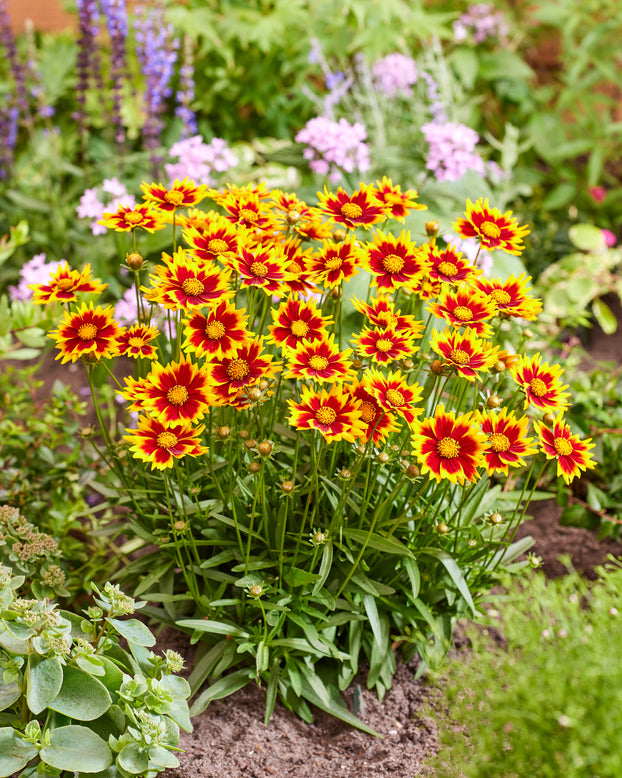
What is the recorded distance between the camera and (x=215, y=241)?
1088 mm

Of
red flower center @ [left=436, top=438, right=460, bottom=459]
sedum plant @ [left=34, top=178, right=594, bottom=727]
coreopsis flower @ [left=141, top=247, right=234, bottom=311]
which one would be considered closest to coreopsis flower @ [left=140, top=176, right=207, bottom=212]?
sedum plant @ [left=34, top=178, right=594, bottom=727]

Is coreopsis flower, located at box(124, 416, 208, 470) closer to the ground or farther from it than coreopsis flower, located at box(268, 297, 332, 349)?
closer to the ground

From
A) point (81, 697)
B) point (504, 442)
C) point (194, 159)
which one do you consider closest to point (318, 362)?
point (504, 442)

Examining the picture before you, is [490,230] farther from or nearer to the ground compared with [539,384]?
farther from the ground

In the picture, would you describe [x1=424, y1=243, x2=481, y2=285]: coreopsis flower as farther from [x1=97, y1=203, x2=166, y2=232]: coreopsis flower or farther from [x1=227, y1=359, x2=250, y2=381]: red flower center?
[x1=97, y1=203, x2=166, y2=232]: coreopsis flower

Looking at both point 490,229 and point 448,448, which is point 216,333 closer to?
point 448,448

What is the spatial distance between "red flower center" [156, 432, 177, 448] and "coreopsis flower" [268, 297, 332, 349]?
0.20 meters

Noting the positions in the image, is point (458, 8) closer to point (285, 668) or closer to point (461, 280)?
point (461, 280)

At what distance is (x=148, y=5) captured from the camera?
287 cm

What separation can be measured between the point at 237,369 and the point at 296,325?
11cm

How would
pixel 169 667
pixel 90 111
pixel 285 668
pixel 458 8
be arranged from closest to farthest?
pixel 169 667 → pixel 285 668 → pixel 90 111 → pixel 458 8

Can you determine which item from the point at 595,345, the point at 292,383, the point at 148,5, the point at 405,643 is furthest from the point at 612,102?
the point at 405,643

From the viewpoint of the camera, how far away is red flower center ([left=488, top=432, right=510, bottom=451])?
104cm

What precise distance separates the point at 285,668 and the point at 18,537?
1.99ft
